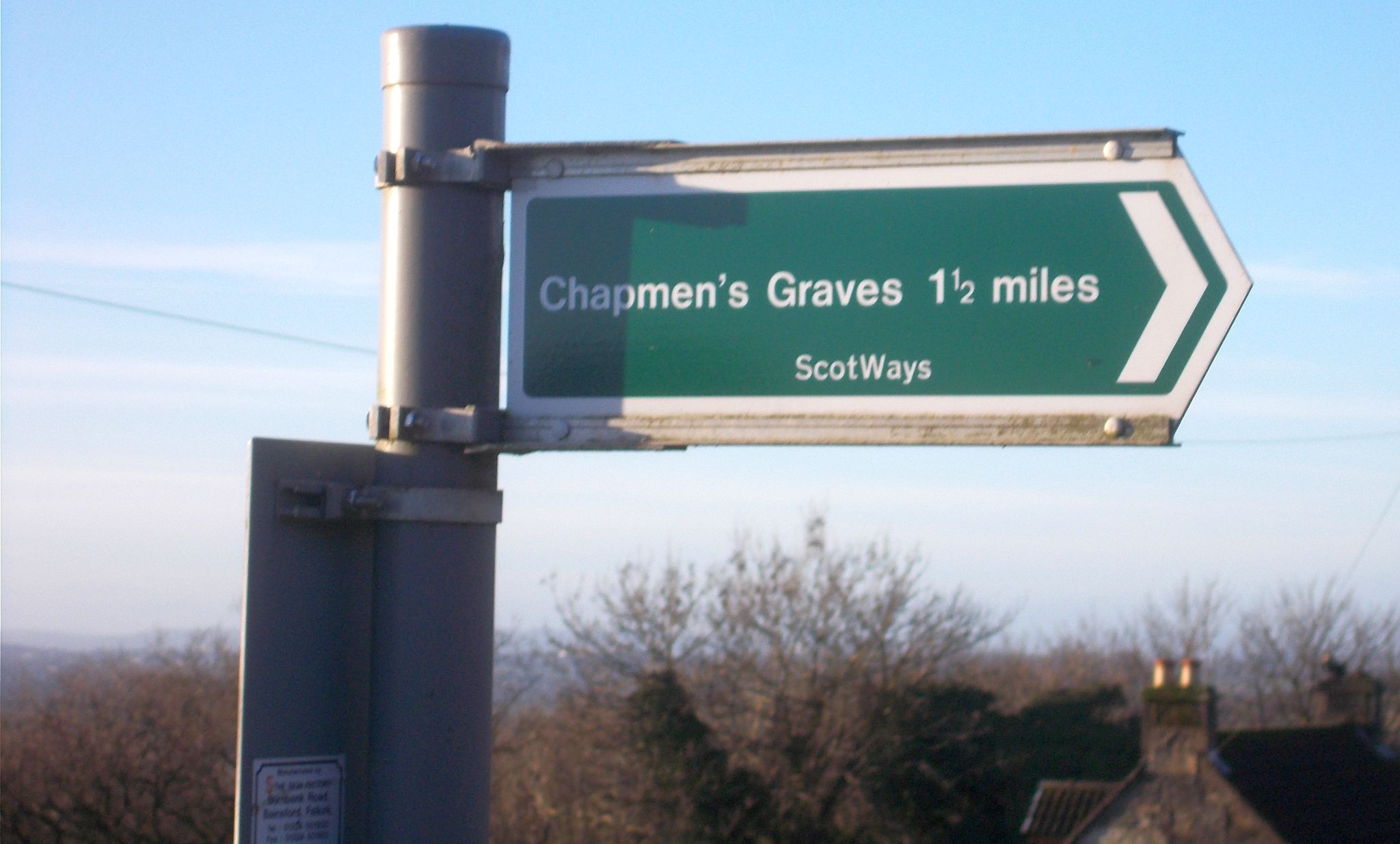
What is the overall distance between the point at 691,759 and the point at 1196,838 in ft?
31.8

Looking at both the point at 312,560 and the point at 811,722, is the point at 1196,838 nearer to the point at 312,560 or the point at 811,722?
the point at 811,722

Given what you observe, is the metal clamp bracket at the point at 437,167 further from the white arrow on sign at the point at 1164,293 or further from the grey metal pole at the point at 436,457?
the white arrow on sign at the point at 1164,293

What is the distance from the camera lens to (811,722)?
29812mm

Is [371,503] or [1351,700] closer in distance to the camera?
[371,503]

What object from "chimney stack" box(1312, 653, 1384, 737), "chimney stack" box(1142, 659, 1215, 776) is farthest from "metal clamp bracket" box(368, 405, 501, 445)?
"chimney stack" box(1312, 653, 1384, 737)

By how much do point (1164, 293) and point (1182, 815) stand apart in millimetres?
22819

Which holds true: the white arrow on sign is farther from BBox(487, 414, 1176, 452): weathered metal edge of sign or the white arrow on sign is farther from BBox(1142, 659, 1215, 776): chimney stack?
BBox(1142, 659, 1215, 776): chimney stack

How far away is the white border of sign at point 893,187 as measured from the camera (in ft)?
7.55

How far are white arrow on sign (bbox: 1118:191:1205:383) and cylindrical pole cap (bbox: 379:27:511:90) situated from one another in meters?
1.18

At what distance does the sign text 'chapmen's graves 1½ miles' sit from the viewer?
7.63 feet

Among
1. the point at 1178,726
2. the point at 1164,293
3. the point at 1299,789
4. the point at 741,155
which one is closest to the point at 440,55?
the point at 741,155

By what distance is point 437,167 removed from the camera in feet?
8.14

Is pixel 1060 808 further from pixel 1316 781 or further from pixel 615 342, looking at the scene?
pixel 615 342

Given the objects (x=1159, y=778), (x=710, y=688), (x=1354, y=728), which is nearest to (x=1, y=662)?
(x=710, y=688)
